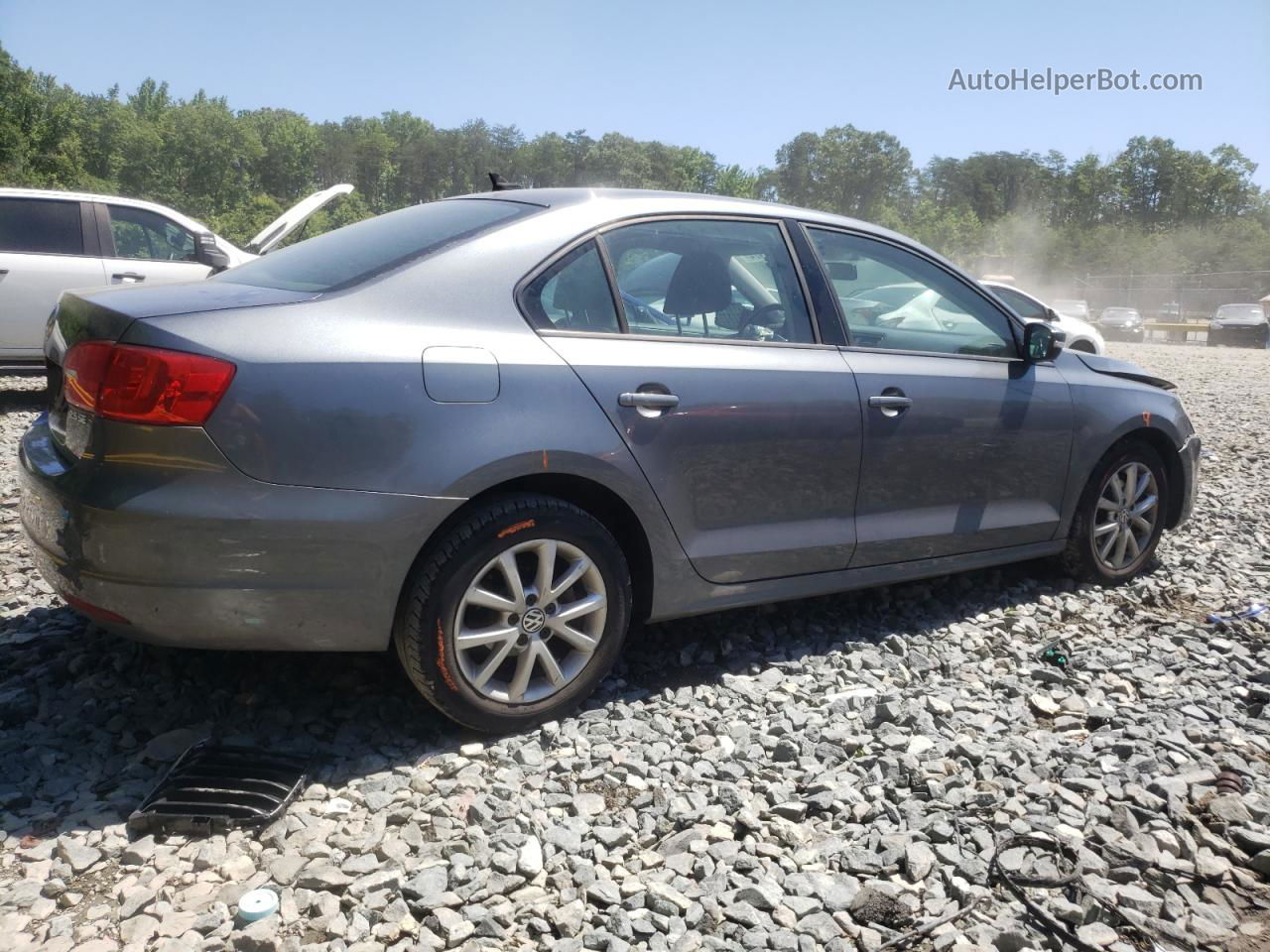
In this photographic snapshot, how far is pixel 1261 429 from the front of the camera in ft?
33.7

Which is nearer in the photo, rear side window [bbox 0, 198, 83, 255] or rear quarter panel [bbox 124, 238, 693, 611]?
rear quarter panel [bbox 124, 238, 693, 611]

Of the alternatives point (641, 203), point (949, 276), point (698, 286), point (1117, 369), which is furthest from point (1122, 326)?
point (641, 203)

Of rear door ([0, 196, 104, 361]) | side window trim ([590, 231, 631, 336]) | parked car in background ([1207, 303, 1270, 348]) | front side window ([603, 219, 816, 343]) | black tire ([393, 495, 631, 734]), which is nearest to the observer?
black tire ([393, 495, 631, 734])

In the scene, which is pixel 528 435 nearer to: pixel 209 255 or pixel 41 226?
pixel 209 255

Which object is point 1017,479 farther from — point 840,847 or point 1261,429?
point 1261,429

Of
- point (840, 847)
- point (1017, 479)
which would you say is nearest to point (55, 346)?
point (840, 847)

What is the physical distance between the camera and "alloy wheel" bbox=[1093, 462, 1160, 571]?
476 centimetres

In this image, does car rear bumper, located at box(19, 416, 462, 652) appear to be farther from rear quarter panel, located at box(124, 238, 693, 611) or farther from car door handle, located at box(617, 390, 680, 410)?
car door handle, located at box(617, 390, 680, 410)

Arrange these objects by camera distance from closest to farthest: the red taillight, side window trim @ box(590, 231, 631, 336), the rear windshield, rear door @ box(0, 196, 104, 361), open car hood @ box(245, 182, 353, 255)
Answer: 1. the red taillight
2. the rear windshield
3. side window trim @ box(590, 231, 631, 336)
4. rear door @ box(0, 196, 104, 361)
5. open car hood @ box(245, 182, 353, 255)

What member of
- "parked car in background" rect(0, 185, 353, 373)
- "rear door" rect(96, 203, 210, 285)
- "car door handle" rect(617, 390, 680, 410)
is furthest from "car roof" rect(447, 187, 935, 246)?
"rear door" rect(96, 203, 210, 285)

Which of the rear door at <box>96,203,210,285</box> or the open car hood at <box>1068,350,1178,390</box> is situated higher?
the rear door at <box>96,203,210,285</box>

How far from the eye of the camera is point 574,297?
3.23 meters

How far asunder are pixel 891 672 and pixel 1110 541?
1.66 metres

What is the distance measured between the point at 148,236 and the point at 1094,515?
8.29 m
